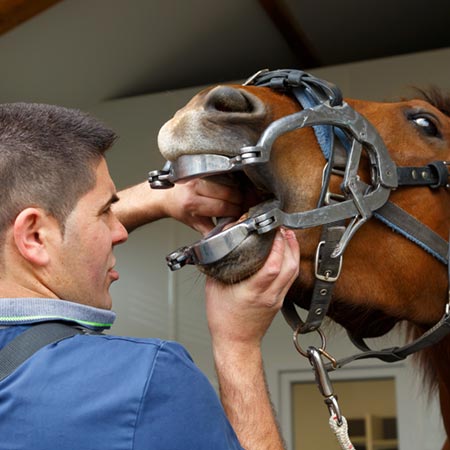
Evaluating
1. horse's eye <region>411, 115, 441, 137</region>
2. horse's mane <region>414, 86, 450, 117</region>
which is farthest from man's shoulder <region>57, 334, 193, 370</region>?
horse's mane <region>414, 86, 450, 117</region>

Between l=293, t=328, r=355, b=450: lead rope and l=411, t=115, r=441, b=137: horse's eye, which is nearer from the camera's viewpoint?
l=293, t=328, r=355, b=450: lead rope

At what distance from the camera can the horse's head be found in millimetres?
1410

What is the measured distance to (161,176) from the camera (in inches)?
61.7

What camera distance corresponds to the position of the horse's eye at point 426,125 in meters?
1.72

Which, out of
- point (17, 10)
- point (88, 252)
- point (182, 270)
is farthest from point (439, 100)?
point (182, 270)

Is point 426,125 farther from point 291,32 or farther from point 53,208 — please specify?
point 291,32

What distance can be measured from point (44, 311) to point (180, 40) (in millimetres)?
4110

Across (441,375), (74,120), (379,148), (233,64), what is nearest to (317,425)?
(233,64)

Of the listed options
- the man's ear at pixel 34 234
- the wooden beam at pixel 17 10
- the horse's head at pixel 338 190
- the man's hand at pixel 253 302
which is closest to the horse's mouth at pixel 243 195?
the horse's head at pixel 338 190

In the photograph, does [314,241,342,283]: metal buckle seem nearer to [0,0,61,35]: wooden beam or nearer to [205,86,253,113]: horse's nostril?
[205,86,253,113]: horse's nostril

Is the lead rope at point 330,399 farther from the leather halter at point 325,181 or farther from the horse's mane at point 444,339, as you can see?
the horse's mane at point 444,339

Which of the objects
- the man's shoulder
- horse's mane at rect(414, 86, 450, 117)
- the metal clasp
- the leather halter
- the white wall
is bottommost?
the man's shoulder

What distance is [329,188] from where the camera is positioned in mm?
1521

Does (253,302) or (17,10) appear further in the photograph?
(17,10)
